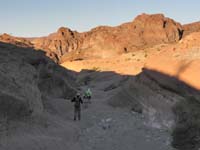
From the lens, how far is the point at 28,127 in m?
22.6

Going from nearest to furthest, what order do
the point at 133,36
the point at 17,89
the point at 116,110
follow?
the point at 17,89, the point at 116,110, the point at 133,36

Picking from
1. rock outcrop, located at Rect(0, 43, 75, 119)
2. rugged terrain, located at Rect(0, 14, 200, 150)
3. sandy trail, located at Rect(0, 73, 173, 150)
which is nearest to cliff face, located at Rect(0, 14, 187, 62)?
rugged terrain, located at Rect(0, 14, 200, 150)

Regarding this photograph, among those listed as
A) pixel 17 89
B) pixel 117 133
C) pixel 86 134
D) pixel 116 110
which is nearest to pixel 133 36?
pixel 116 110

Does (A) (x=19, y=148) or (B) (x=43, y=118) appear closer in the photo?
(A) (x=19, y=148)

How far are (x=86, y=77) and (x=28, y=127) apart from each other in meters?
72.0

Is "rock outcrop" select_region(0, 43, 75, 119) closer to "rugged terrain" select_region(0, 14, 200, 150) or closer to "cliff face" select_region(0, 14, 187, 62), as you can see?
"rugged terrain" select_region(0, 14, 200, 150)

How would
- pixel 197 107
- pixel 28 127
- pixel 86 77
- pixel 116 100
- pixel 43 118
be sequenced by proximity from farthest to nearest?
pixel 86 77
pixel 116 100
pixel 43 118
pixel 28 127
pixel 197 107

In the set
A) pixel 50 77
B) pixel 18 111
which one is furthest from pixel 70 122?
pixel 50 77

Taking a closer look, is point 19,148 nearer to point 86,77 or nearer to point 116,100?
point 116,100

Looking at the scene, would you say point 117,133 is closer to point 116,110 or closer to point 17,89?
point 17,89

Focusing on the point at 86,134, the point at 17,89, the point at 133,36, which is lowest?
the point at 86,134

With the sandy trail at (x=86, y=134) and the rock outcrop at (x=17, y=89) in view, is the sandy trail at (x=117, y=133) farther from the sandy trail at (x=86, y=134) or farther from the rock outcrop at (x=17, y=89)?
the rock outcrop at (x=17, y=89)

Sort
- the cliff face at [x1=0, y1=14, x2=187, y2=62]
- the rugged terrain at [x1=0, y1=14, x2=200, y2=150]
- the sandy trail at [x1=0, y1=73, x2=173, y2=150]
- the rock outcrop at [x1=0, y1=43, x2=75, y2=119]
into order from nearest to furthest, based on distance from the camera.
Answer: the sandy trail at [x1=0, y1=73, x2=173, y2=150]
the rugged terrain at [x1=0, y1=14, x2=200, y2=150]
the rock outcrop at [x1=0, y1=43, x2=75, y2=119]
the cliff face at [x1=0, y1=14, x2=187, y2=62]

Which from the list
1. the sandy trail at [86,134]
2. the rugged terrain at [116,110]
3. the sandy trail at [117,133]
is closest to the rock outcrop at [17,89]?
the rugged terrain at [116,110]
